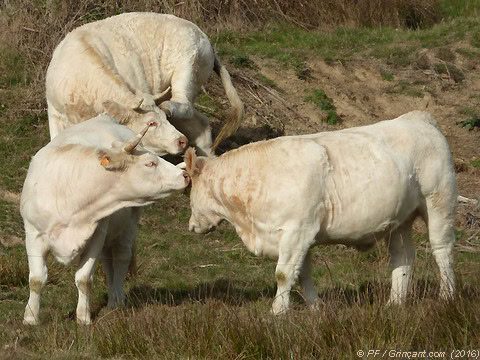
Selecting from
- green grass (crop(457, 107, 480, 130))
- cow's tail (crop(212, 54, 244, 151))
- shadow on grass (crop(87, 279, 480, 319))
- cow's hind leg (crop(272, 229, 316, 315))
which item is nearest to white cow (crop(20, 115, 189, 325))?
shadow on grass (crop(87, 279, 480, 319))

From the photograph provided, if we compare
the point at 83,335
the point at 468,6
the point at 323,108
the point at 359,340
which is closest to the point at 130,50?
the point at 323,108

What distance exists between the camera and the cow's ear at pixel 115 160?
30.1ft

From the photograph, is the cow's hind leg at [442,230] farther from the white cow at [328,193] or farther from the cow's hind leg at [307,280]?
the cow's hind leg at [307,280]

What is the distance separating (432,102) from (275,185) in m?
9.57

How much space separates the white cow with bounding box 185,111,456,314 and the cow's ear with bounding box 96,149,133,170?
1.80 feet

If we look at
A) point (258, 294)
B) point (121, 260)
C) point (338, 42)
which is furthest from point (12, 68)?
point (258, 294)

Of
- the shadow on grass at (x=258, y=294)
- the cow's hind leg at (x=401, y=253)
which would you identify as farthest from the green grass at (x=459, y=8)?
the cow's hind leg at (x=401, y=253)

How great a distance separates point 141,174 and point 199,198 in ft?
2.06

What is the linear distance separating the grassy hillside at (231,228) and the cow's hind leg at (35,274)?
129 mm

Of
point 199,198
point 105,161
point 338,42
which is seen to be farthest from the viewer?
point 338,42

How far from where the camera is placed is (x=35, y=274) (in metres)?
9.48

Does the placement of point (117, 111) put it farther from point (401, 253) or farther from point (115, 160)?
point (401, 253)

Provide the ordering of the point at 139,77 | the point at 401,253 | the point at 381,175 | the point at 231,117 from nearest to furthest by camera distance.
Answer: the point at 381,175 → the point at 401,253 → the point at 139,77 → the point at 231,117

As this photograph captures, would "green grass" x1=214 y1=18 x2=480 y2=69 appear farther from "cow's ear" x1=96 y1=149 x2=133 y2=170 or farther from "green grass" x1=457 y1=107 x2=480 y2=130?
"cow's ear" x1=96 y1=149 x2=133 y2=170
